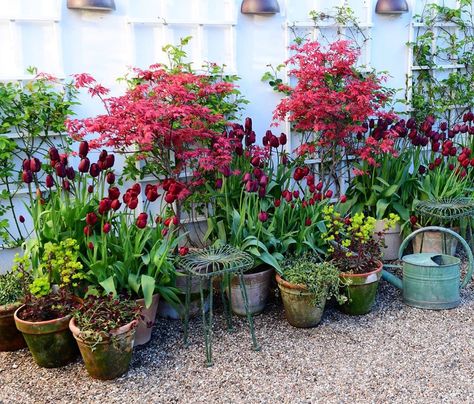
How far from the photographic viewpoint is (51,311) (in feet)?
9.84

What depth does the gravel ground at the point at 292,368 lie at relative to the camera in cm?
277

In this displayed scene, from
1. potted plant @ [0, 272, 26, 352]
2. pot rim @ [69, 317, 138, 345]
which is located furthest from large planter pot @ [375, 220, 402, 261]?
potted plant @ [0, 272, 26, 352]

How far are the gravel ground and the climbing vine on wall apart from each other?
2487 mm

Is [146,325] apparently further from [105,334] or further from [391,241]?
[391,241]

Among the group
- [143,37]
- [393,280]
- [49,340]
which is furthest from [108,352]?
[143,37]

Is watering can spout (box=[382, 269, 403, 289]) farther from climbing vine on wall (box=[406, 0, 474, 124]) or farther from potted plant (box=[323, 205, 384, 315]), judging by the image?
climbing vine on wall (box=[406, 0, 474, 124])

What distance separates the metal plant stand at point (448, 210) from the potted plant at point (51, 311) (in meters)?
2.64

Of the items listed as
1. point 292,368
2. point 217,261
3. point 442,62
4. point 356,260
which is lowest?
point 292,368

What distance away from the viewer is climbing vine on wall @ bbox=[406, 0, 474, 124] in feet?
17.3

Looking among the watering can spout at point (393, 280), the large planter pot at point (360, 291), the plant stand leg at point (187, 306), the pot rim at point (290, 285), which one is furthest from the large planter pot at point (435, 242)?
the plant stand leg at point (187, 306)

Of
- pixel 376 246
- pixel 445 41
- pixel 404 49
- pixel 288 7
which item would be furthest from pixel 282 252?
pixel 445 41

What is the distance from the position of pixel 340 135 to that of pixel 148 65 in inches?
63.6

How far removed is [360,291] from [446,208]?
1.13 metres

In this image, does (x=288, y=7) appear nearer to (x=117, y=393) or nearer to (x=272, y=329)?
(x=272, y=329)
